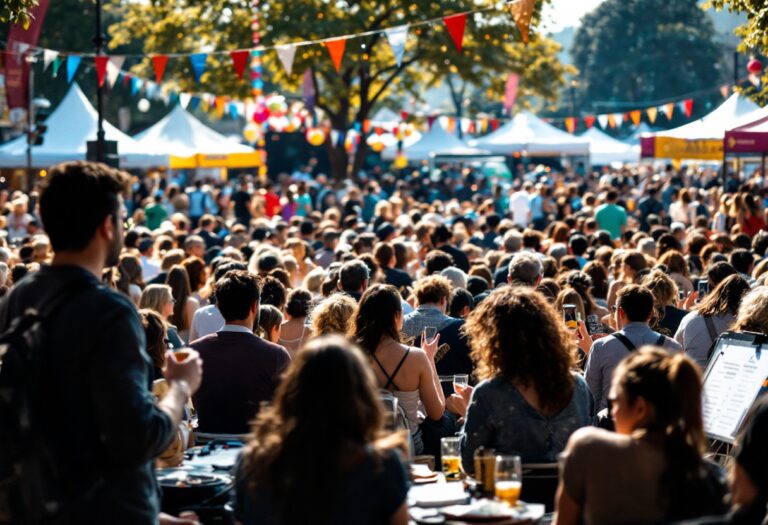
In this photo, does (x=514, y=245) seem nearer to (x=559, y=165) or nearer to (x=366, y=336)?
→ (x=366, y=336)

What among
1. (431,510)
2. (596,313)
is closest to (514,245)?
(596,313)

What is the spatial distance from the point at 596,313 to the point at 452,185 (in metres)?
29.9

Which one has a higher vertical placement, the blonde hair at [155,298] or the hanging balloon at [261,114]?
the hanging balloon at [261,114]

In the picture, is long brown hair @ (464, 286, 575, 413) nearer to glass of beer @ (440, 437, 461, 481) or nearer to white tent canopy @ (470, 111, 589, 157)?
glass of beer @ (440, 437, 461, 481)

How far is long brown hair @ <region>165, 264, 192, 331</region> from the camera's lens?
1051 centimetres

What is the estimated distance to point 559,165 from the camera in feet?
185

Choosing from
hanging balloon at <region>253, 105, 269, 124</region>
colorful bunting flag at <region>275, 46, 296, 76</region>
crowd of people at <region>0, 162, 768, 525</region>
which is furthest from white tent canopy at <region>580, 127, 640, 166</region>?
crowd of people at <region>0, 162, 768, 525</region>

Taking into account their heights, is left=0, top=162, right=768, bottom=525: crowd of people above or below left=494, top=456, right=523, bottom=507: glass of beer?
above

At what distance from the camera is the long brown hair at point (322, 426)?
3.58 meters

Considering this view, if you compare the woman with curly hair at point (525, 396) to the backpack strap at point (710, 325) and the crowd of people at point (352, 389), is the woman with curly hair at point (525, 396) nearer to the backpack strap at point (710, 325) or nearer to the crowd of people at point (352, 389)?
the crowd of people at point (352, 389)

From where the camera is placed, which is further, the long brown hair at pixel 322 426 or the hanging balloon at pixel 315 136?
the hanging balloon at pixel 315 136

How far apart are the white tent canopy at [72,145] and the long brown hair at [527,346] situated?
72.0 feet

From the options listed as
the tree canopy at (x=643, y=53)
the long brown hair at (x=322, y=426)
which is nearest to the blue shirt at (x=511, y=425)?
the long brown hair at (x=322, y=426)

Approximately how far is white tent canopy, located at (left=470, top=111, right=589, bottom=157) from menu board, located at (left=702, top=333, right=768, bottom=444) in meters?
29.4
